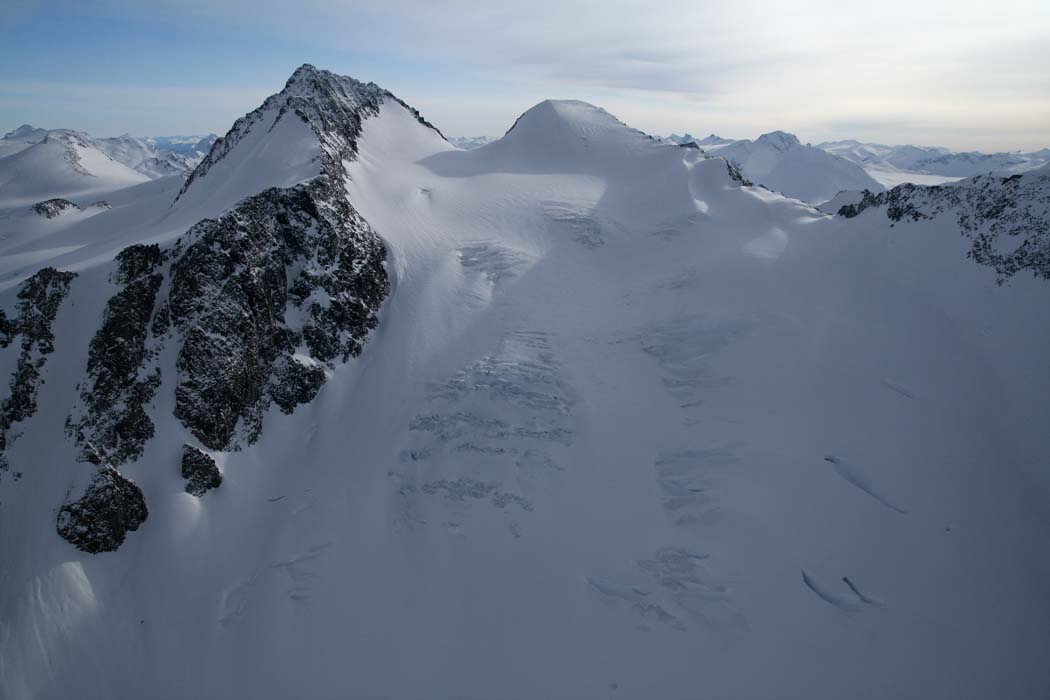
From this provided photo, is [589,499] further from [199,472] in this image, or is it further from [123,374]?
[123,374]

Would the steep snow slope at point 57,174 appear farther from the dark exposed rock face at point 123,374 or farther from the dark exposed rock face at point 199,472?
the dark exposed rock face at point 199,472

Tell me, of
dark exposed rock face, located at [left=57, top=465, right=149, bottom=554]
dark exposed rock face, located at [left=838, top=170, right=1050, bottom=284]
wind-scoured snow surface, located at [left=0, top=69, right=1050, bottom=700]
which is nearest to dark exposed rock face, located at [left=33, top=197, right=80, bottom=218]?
wind-scoured snow surface, located at [left=0, top=69, right=1050, bottom=700]

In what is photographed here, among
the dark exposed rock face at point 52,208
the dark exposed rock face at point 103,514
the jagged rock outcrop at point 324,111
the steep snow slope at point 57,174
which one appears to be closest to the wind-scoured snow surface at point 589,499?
the dark exposed rock face at point 103,514

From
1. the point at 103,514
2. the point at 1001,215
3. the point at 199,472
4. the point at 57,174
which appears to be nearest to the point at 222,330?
the point at 199,472

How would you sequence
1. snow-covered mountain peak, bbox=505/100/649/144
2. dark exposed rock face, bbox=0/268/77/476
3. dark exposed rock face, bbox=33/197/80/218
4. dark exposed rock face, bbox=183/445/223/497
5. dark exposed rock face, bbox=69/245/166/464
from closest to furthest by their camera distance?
dark exposed rock face, bbox=0/268/77/476 → dark exposed rock face, bbox=69/245/166/464 → dark exposed rock face, bbox=183/445/223/497 → snow-covered mountain peak, bbox=505/100/649/144 → dark exposed rock face, bbox=33/197/80/218

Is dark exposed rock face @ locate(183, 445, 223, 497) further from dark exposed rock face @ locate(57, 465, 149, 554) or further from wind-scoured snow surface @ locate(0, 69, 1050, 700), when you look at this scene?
dark exposed rock face @ locate(57, 465, 149, 554)
